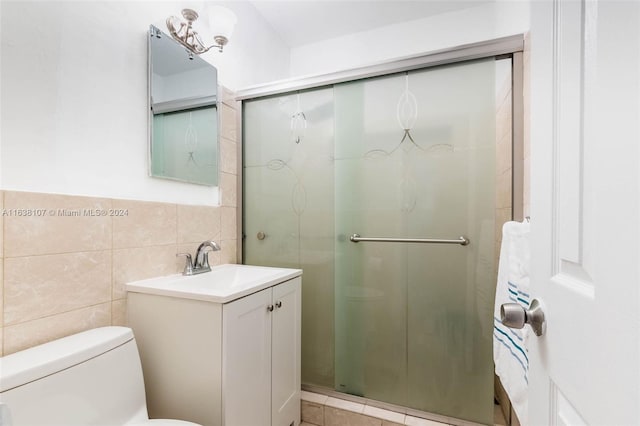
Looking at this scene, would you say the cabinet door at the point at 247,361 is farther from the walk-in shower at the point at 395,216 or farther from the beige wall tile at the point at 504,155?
the beige wall tile at the point at 504,155

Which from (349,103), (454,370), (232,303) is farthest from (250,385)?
(349,103)

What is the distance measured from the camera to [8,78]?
2.96 feet

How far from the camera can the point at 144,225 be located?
4.22 ft

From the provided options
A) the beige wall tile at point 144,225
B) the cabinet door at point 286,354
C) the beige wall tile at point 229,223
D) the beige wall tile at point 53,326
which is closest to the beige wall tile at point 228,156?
the beige wall tile at point 229,223

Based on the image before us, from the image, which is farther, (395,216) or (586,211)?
(395,216)

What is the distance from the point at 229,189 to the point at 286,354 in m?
1.00

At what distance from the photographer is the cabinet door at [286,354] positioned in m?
1.33

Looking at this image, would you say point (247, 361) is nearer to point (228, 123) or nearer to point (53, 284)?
point (53, 284)

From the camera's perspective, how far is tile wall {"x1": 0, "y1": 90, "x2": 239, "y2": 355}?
0.90 meters

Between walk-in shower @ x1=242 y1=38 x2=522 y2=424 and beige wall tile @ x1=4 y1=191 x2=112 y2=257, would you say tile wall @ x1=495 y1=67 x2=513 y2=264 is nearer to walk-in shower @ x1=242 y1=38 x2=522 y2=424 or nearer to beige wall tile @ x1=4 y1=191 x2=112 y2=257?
walk-in shower @ x1=242 y1=38 x2=522 y2=424

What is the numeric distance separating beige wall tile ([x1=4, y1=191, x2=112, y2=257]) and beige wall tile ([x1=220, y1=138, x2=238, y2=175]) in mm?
746

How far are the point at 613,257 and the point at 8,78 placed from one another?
1452 millimetres

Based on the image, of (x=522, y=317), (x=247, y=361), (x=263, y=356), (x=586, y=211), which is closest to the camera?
(x=586, y=211)

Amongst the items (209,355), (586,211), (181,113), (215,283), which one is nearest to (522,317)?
(586,211)
